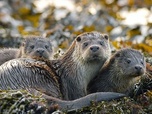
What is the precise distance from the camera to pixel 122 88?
24.8 ft

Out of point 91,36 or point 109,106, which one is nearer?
point 109,106

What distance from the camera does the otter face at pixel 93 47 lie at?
24.8ft

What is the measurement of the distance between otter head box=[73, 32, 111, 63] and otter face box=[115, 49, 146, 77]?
146 millimetres

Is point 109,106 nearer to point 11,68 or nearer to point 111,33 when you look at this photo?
point 11,68

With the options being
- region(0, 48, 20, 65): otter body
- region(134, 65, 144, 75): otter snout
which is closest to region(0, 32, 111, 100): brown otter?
region(134, 65, 144, 75): otter snout

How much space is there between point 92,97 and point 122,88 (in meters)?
0.93

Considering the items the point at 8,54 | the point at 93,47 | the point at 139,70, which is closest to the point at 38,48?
the point at 8,54

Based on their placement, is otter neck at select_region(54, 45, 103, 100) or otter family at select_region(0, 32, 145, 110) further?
otter neck at select_region(54, 45, 103, 100)

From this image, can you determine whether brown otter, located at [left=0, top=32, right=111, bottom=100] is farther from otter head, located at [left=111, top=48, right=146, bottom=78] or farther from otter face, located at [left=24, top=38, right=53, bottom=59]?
otter face, located at [left=24, top=38, right=53, bottom=59]

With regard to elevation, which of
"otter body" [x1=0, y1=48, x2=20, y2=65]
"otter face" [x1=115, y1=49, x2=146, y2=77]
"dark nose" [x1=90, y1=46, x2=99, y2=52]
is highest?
"otter body" [x1=0, y1=48, x2=20, y2=65]

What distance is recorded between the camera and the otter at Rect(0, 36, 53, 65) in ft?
28.8

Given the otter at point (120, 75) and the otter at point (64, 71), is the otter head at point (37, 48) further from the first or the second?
the otter at point (120, 75)

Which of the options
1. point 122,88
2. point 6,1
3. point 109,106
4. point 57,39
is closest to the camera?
point 109,106

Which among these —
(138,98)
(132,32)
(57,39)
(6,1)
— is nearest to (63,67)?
(138,98)
